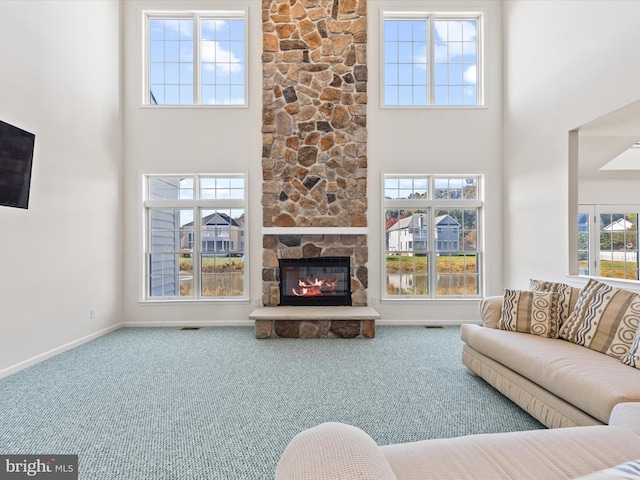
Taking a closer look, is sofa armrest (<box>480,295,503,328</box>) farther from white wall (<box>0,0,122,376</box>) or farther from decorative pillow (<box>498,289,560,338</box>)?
white wall (<box>0,0,122,376</box>)

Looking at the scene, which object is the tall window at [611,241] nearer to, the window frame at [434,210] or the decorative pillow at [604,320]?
the window frame at [434,210]

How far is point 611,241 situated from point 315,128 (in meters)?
5.12

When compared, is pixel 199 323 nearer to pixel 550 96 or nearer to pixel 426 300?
pixel 426 300

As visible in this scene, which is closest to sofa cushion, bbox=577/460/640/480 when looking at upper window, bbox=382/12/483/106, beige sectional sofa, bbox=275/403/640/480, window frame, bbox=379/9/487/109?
beige sectional sofa, bbox=275/403/640/480

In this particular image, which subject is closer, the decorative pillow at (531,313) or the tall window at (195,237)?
the decorative pillow at (531,313)

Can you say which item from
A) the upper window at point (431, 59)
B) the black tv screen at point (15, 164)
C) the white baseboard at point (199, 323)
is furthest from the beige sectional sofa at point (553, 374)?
the black tv screen at point (15, 164)

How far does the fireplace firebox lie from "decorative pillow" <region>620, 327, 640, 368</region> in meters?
3.31

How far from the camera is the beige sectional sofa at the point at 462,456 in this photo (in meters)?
0.88

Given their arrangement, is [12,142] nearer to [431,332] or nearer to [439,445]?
[439,445]

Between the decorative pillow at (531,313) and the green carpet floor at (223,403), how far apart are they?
2.03 feet

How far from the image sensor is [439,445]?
1.19 m

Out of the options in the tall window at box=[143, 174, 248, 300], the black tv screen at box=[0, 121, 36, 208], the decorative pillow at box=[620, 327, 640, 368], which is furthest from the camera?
the tall window at box=[143, 174, 248, 300]

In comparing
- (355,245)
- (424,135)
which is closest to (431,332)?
(355,245)

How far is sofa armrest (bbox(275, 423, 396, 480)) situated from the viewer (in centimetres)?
85
